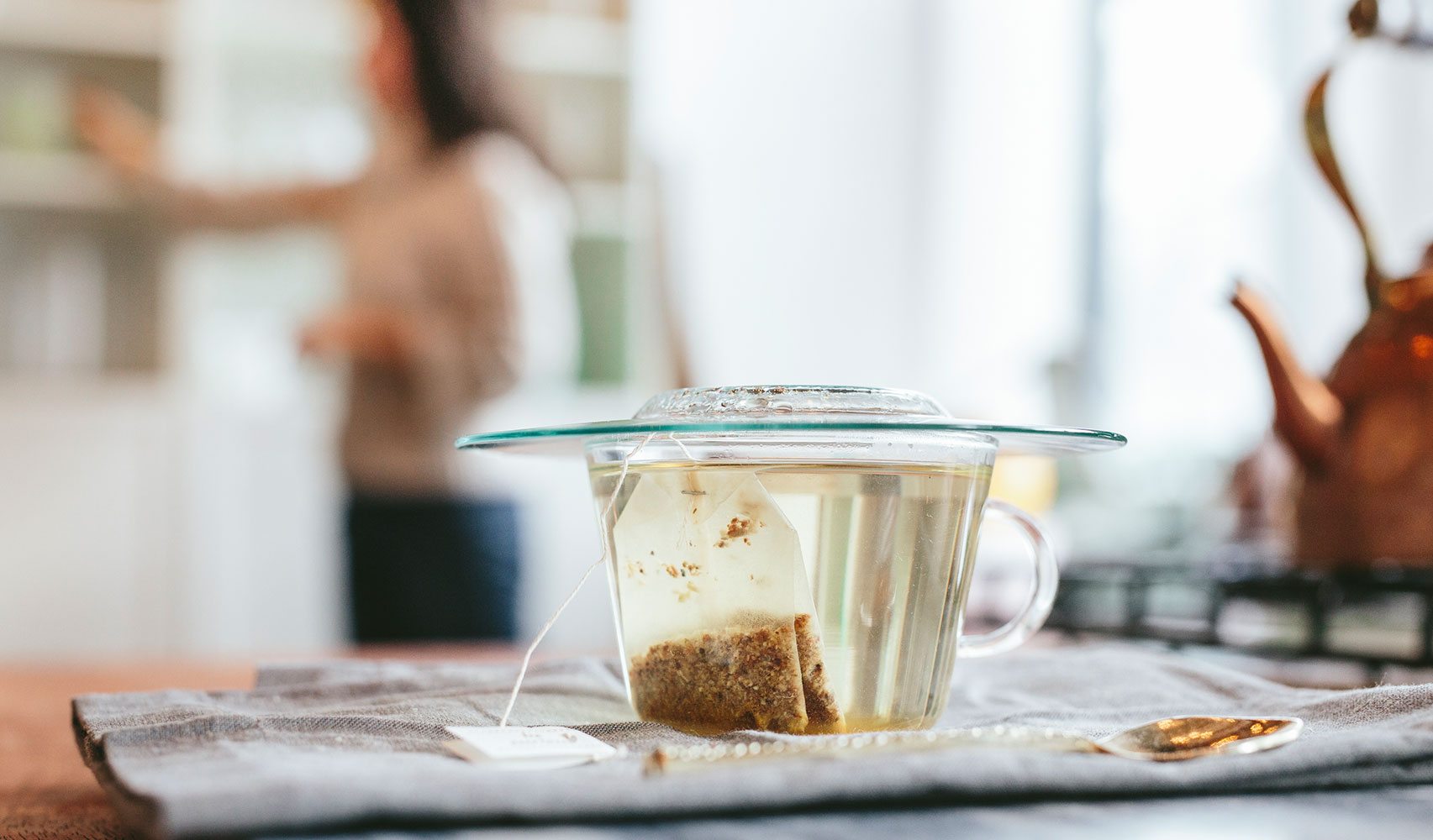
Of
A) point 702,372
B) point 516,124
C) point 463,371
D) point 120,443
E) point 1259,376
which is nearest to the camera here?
point 463,371

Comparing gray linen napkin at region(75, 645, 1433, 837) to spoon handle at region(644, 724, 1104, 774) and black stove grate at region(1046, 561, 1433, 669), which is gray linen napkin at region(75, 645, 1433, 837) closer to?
spoon handle at region(644, 724, 1104, 774)

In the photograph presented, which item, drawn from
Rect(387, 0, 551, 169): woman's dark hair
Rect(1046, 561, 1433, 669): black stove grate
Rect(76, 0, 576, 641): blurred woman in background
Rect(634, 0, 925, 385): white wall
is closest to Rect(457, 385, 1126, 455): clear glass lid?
Rect(1046, 561, 1433, 669): black stove grate

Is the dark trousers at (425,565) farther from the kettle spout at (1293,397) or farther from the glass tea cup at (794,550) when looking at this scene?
the glass tea cup at (794,550)

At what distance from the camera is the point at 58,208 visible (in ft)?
8.54

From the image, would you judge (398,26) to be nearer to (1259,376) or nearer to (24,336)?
(24,336)

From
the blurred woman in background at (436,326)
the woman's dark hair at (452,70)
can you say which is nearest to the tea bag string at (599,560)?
the blurred woman in background at (436,326)

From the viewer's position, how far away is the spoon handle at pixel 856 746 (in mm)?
338

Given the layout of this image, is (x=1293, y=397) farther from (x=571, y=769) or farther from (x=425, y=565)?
(x=425, y=565)

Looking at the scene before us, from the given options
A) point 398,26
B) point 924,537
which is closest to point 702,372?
point 398,26

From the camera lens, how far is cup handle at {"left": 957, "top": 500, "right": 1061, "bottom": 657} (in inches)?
20.0

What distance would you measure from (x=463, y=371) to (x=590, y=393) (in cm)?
104

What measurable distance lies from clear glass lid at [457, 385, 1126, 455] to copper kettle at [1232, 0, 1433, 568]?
384 millimetres

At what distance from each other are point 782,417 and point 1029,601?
0.15 metres

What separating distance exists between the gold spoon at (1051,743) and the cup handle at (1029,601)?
0.22ft
